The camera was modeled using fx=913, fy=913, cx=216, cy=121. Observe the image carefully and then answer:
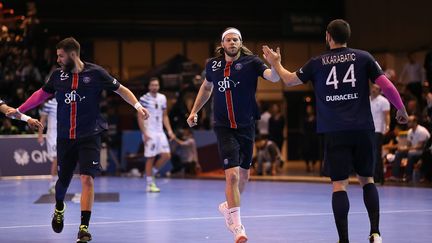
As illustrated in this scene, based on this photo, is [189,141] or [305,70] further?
[189,141]

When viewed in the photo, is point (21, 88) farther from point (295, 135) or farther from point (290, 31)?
point (295, 135)

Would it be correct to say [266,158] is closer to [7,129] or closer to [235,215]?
[7,129]

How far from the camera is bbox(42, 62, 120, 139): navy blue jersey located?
33.0 ft

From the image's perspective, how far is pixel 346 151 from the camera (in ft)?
29.0

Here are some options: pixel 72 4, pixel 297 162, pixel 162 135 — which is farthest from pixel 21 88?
pixel 297 162

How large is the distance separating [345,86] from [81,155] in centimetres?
310

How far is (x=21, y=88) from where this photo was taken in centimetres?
2642

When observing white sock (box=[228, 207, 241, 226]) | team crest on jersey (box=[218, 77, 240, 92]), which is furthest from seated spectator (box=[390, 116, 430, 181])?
white sock (box=[228, 207, 241, 226])

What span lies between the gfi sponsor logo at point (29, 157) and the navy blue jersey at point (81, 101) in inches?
562

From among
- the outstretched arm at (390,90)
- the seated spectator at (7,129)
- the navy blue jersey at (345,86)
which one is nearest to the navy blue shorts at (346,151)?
the navy blue jersey at (345,86)

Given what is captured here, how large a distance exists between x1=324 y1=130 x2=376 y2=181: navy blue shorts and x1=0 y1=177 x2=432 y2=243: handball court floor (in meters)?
1.35

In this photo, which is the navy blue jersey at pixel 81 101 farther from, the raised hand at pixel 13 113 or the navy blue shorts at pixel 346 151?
the navy blue shorts at pixel 346 151

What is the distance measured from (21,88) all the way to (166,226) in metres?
15.7

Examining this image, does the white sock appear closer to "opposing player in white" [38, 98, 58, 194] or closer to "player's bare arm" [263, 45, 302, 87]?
"player's bare arm" [263, 45, 302, 87]
